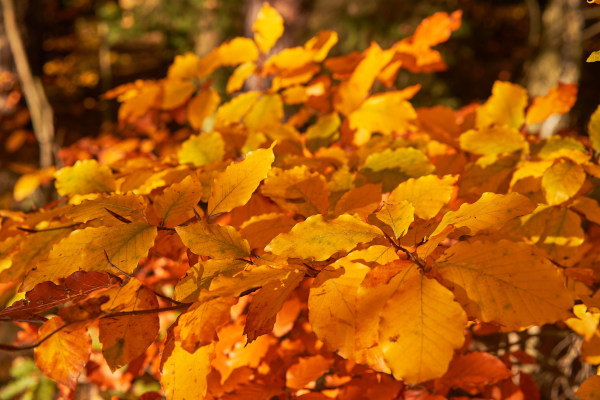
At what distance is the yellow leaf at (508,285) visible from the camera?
0.44 m

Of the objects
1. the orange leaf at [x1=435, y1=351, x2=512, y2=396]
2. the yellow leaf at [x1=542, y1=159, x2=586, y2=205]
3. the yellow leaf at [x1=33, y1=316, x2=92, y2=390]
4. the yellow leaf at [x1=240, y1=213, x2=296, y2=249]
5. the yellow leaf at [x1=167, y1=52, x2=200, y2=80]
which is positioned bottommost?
the orange leaf at [x1=435, y1=351, x2=512, y2=396]

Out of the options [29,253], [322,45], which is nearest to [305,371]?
[29,253]

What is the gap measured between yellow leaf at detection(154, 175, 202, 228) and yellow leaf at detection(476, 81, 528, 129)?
0.67 meters

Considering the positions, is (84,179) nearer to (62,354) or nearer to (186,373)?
(62,354)

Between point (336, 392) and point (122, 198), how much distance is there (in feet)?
1.92

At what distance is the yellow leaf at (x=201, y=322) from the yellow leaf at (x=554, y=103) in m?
0.86

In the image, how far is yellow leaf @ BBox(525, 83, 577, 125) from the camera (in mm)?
959

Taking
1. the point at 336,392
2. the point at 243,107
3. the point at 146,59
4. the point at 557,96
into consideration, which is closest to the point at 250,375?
the point at 336,392

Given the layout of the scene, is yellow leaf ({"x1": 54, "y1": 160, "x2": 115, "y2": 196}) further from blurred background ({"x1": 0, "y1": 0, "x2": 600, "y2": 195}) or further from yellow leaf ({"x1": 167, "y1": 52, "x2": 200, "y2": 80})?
blurred background ({"x1": 0, "y1": 0, "x2": 600, "y2": 195})

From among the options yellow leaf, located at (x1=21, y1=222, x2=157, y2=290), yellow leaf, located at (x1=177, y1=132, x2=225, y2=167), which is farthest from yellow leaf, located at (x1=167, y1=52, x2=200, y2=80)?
yellow leaf, located at (x1=21, y1=222, x2=157, y2=290)

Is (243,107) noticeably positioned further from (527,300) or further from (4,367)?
(4,367)

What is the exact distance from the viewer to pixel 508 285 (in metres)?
0.45

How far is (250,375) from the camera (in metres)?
0.82

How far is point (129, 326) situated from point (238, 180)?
0.25 metres
